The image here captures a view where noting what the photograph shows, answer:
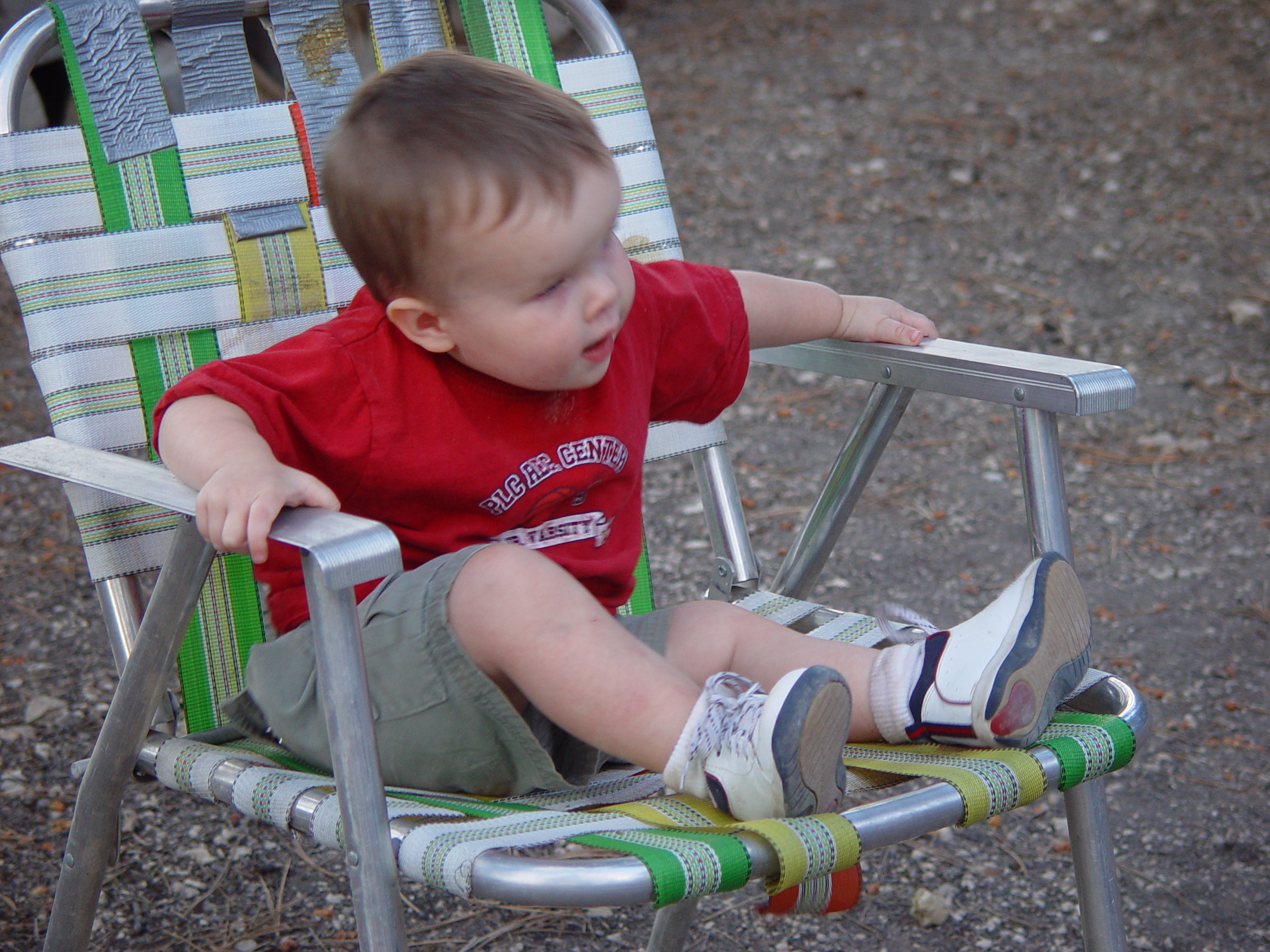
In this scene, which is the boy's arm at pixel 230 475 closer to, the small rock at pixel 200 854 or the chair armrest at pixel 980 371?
the chair armrest at pixel 980 371

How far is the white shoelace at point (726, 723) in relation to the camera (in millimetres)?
1035

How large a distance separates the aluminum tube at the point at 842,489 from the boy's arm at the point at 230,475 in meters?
0.68

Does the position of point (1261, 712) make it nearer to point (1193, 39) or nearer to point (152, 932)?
point (152, 932)

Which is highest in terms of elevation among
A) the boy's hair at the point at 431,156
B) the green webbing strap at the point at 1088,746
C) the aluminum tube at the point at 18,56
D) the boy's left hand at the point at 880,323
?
the aluminum tube at the point at 18,56

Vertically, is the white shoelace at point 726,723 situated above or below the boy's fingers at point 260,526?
below

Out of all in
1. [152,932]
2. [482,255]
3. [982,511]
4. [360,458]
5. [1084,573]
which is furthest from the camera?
[982,511]

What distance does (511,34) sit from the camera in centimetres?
169

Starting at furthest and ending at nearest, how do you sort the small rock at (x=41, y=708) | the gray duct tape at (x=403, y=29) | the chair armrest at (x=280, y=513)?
the small rock at (x=41, y=708)
the gray duct tape at (x=403, y=29)
the chair armrest at (x=280, y=513)

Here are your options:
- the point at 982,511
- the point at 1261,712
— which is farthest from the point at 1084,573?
the point at 1261,712

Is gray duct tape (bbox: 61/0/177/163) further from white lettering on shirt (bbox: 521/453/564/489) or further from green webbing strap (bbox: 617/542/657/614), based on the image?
green webbing strap (bbox: 617/542/657/614)

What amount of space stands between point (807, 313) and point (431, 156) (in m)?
0.53

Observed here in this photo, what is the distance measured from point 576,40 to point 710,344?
417 cm

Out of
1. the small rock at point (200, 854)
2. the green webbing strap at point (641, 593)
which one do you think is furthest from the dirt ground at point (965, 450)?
the green webbing strap at point (641, 593)

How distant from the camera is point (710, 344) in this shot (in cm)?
149
